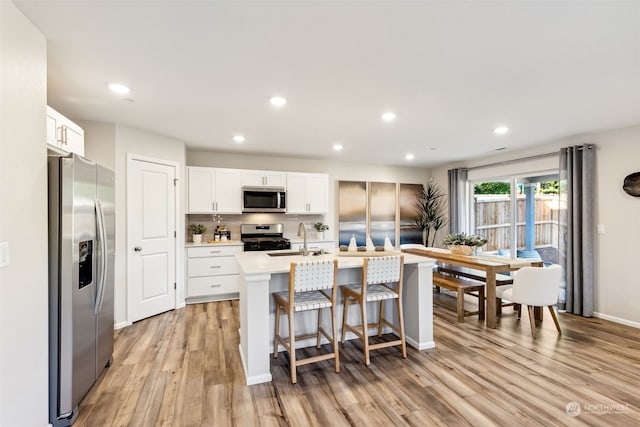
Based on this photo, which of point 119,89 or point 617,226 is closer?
point 119,89

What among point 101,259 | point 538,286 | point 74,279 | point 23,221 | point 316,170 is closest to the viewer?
point 23,221

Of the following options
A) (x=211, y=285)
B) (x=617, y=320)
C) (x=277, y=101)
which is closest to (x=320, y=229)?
(x=211, y=285)

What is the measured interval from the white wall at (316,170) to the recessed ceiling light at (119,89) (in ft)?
8.05

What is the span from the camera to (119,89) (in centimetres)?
265

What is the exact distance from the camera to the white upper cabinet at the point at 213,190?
4.83 m

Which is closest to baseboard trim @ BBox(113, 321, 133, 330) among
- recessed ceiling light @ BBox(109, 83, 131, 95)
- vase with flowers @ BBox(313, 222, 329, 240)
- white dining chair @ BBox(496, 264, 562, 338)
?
recessed ceiling light @ BBox(109, 83, 131, 95)

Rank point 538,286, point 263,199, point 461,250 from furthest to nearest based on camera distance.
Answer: point 263,199 < point 461,250 < point 538,286

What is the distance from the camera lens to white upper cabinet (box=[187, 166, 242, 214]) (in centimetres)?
483

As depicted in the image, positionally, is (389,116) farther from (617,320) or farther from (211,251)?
(617,320)

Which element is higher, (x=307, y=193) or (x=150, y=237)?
(x=307, y=193)

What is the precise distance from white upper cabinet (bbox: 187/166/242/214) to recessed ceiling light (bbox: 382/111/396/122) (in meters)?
2.68

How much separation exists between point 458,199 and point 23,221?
20.2 feet

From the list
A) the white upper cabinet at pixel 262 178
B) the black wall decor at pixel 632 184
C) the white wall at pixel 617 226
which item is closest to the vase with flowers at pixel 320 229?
the white upper cabinet at pixel 262 178

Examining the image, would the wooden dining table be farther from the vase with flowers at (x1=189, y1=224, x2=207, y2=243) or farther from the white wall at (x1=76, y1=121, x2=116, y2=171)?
the white wall at (x1=76, y1=121, x2=116, y2=171)
